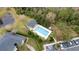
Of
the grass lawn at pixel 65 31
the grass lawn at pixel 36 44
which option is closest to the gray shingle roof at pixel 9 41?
the grass lawn at pixel 36 44

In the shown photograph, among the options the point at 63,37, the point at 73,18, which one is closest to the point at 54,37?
the point at 63,37

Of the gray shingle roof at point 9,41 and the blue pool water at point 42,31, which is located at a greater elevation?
the blue pool water at point 42,31

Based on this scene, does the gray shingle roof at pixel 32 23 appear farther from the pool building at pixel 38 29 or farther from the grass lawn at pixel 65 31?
the grass lawn at pixel 65 31

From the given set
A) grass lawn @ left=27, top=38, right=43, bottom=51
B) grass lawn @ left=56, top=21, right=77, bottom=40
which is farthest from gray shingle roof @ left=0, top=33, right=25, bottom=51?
grass lawn @ left=56, top=21, right=77, bottom=40

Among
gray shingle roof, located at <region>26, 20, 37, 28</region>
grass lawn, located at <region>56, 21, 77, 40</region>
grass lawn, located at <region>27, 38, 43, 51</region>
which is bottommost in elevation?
grass lawn, located at <region>27, 38, 43, 51</region>

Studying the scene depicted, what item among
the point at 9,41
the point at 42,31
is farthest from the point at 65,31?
the point at 9,41

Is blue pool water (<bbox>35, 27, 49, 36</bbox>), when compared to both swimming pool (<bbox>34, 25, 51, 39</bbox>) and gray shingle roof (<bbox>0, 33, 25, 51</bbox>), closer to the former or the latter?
swimming pool (<bbox>34, 25, 51, 39</bbox>)
